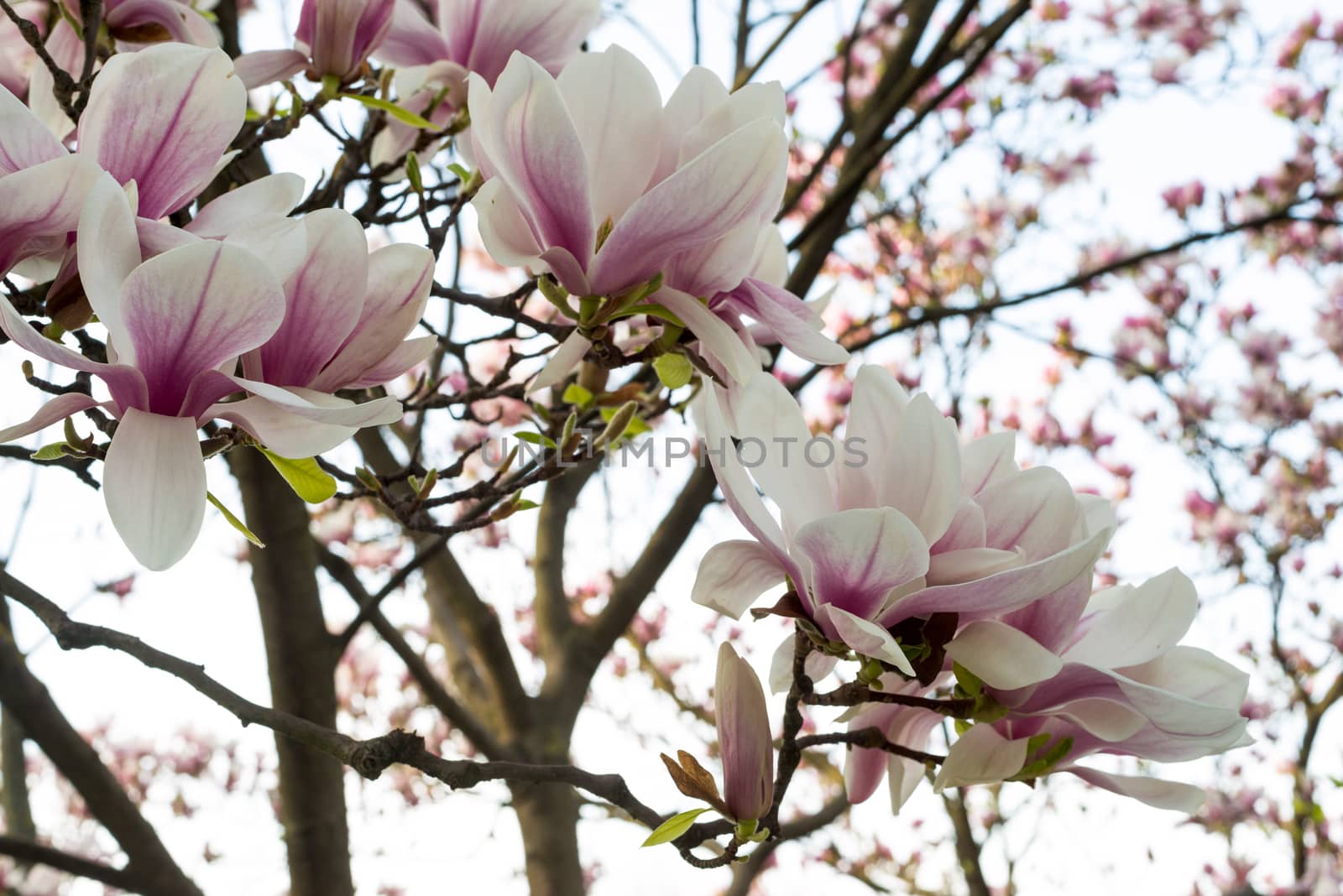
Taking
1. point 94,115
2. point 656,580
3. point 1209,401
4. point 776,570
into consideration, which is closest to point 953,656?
point 776,570

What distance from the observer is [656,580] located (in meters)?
1.61

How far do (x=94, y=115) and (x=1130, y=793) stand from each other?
625 millimetres

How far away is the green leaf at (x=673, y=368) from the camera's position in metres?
0.59

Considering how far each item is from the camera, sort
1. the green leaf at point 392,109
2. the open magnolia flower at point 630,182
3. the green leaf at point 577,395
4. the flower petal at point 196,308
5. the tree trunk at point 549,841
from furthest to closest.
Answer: the tree trunk at point 549,841 → the green leaf at point 577,395 → the green leaf at point 392,109 → the open magnolia flower at point 630,182 → the flower petal at point 196,308

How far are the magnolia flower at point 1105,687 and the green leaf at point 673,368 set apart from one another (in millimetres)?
212

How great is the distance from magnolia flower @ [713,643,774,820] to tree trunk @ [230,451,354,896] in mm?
770

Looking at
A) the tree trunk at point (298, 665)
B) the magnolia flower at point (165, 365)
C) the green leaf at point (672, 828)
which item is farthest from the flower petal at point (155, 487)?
the tree trunk at point (298, 665)

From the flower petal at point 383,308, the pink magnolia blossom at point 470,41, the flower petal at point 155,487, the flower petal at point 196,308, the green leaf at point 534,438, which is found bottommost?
the flower petal at point 155,487

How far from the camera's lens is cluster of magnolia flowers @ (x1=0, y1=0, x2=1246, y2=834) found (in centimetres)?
40

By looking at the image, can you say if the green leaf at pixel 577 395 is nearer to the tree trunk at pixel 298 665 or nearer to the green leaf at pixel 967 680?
the green leaf at pixel 967 680

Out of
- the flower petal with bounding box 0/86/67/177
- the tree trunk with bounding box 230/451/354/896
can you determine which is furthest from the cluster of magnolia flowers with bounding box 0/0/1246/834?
the tree trunk with bounding box 230/451/354/896

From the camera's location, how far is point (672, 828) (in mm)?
579

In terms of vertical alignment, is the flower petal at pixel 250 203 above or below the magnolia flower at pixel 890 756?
above

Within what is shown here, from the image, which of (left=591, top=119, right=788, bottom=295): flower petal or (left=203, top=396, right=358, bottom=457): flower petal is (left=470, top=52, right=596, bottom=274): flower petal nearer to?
(left=591, top=119, right=788, bottom=295): flower petal
